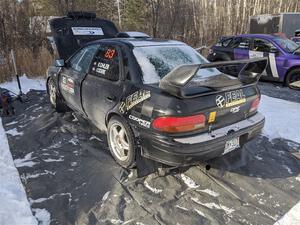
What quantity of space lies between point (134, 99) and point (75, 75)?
68.9 inches

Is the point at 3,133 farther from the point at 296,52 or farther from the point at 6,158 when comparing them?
the point at 296,52

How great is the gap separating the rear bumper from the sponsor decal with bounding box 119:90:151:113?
362 millimetres

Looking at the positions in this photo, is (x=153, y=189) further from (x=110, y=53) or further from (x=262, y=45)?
(x=262, y=45)

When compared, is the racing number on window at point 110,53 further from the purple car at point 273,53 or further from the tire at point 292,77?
the tire at point 292,77

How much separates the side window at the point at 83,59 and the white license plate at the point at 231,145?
2303mm

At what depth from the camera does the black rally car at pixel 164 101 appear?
287cm

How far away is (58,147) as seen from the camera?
14.1 ft

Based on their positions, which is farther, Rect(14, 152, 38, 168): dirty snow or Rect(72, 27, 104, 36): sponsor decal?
Rect(72, 27, 104, 36): sponsor decal

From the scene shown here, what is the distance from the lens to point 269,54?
27.6ft

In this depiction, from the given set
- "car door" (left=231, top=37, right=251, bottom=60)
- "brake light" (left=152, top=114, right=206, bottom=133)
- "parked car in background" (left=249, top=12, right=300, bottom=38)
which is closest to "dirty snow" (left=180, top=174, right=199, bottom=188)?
"brake light" (left=152, top=114, right=206, bottom=133)

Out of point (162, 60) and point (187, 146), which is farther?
point (162, 60)

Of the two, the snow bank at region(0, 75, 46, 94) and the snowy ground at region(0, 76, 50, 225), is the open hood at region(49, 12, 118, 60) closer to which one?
the snow bank at region(0, 75, 46, 94)

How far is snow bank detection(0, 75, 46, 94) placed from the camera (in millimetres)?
7742

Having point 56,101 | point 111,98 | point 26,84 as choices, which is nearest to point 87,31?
point 26,84
